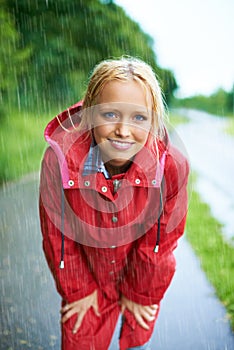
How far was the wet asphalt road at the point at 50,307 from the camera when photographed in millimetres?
3104

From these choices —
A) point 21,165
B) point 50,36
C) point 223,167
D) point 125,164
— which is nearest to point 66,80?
point 50,36

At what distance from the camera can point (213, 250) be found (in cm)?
464

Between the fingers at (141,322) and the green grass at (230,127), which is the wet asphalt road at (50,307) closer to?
the fingers at (141,322)

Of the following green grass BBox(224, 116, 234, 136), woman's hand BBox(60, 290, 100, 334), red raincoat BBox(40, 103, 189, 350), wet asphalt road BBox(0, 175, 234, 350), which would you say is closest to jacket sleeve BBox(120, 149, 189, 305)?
red raincoat BBox(40, 103, 189, 350)

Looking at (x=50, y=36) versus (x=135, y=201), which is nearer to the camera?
(x=135, y=201)

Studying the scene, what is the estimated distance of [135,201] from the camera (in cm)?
207

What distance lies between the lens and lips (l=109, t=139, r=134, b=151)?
6.34 ft

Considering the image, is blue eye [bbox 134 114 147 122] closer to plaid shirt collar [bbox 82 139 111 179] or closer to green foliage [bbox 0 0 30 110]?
plaid shirt collar [bbox 82 139 111 179]

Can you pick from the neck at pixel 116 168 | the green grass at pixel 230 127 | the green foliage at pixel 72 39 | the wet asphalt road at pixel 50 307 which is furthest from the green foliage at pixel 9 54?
the green grass at pixel 230 127

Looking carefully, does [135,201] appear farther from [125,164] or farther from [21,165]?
[21,165]

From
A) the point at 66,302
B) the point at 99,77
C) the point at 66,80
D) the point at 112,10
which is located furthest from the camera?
the point at 66,80

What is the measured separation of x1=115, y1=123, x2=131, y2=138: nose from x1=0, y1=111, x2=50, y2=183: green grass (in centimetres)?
532

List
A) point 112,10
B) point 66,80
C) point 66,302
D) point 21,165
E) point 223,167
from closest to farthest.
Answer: point 66,302
point 112,10
point 66,80
point 21,165
point 223,167

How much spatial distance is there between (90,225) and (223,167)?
23.7ft
